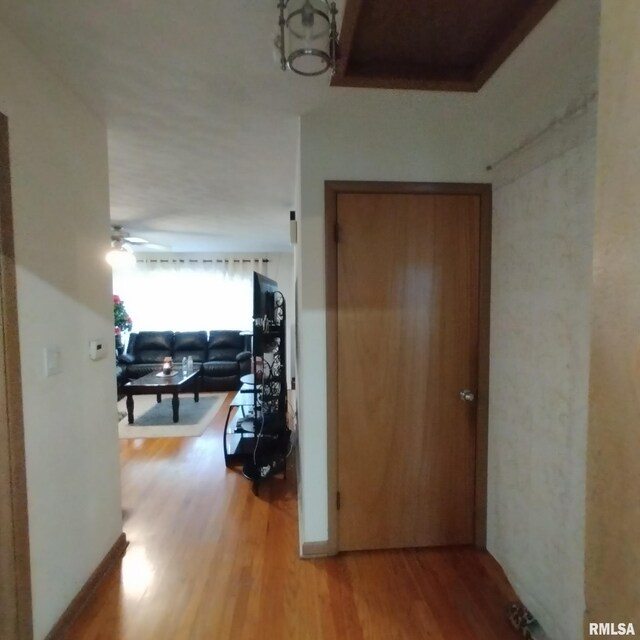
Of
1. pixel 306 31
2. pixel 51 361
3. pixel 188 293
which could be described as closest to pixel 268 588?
pixel 51 361

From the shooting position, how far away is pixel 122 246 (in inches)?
162

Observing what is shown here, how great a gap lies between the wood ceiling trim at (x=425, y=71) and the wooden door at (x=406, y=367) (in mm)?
482

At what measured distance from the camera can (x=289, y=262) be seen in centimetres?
620

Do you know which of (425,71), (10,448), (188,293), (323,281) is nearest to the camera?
(10,448)

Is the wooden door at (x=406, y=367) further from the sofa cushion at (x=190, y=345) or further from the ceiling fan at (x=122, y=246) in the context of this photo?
the sofa cushion at (x=190, y=345)

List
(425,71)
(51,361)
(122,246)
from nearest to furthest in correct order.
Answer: (51,361), (425,71), (122,246)

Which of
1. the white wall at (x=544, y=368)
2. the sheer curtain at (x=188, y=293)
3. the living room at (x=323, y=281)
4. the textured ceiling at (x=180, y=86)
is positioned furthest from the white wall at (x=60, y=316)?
the sheer curtain at (x=188, y=293)

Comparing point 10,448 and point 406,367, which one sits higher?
point 406,367

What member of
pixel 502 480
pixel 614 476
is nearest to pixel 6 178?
pixel 614 476

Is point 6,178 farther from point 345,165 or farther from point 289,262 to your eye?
point 289,262

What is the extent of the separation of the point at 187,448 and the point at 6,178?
271 cm

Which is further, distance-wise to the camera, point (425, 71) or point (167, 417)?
point (167, 417)

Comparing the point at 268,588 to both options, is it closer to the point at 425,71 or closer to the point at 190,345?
the point at 425,71

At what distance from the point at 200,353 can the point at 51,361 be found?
4.55m
